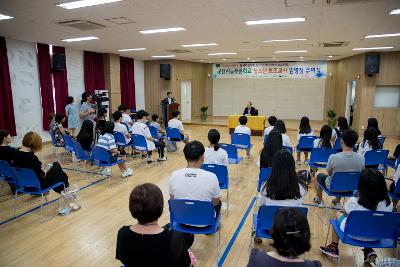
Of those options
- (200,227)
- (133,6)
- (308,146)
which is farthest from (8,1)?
(308,146)

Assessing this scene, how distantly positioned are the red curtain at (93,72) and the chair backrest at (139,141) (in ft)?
17.8

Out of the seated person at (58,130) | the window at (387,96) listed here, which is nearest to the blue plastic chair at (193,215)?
the seated person at (58,130)

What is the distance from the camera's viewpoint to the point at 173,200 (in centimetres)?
276

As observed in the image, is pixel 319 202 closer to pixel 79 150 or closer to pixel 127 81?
pixel 79 150

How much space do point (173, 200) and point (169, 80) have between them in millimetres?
12190

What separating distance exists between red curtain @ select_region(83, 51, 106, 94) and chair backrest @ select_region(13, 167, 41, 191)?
7570 millimetres

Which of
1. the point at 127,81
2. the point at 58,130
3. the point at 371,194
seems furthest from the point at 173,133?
the point at 127,81

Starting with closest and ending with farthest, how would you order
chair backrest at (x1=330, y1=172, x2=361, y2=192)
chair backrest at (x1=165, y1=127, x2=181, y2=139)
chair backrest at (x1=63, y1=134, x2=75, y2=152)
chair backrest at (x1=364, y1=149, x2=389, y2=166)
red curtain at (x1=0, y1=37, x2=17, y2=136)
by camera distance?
chair backrest at (x1=330, y1=172, x2=361, y2=192) < chair backrest at (x1=364, y1=149, x2=389, y2=166) < chair backrest at (x1=63, y1=134, x2=75, y2=152) < chair backrest at (x1=165, y1=127, x2=181, y2=139) < red curtain at (x1=0, y1=37, x2=17, y2=136)

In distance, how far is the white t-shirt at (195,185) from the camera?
2814mm

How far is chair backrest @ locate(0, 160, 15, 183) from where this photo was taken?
4.07 meters

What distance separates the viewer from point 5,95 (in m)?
8.12

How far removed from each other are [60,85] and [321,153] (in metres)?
8.74

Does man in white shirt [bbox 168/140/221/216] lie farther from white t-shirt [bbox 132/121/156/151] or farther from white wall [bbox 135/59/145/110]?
white wall [bbox 135/59/145/110]

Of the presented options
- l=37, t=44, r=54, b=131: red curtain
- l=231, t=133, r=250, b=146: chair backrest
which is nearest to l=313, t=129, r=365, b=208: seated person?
l=231, t=133, r=250, b=146: chair backrest
